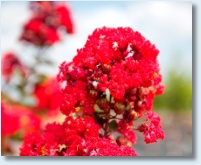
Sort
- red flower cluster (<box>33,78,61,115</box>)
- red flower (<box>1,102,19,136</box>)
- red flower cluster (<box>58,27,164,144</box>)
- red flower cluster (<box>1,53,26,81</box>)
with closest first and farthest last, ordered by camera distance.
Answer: red flower cluster (<box>58,27,164,144</box>) → red flower (<box>1,102,19,136</box>) → red flower cluster (<box>1,53,26,81</box>) → red flower cluster (<box>33,78,61,115</box>)

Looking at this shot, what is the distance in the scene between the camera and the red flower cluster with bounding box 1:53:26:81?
285cm

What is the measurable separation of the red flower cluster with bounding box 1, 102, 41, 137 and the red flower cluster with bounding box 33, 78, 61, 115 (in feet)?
0.29

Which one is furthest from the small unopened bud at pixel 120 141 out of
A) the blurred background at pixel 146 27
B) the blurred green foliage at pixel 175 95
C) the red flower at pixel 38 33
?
the red flower at pixel 38 33

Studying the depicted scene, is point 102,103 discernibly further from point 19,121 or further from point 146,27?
point 19,121

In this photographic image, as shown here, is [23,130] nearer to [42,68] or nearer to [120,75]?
[42,68]

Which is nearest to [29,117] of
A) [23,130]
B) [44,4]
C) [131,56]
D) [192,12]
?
[23,130]

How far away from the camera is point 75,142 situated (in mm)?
1825

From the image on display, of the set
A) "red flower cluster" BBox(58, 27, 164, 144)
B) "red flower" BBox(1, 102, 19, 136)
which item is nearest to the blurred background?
"red flower" BBox(1, 102, 19, 136)

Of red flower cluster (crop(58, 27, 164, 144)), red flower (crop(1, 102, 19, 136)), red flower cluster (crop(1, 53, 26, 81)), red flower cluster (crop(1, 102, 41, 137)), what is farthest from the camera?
red flower cluster (crop(1, 53, 26, 81))

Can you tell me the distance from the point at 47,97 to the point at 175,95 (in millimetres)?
743

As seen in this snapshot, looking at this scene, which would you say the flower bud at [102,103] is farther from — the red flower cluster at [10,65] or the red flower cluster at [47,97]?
the red flower cluster at [47,97]

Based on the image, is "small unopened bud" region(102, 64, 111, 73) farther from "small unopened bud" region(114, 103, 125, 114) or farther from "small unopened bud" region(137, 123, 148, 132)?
"small unopened bud" region(137, 123, 148, 132)

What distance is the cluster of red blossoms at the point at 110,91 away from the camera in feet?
5.82

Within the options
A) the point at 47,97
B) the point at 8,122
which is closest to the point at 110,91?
the point at 8,122
